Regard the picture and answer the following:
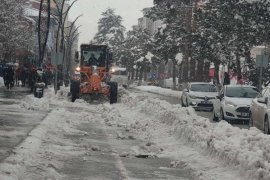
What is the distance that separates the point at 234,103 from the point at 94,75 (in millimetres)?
12573

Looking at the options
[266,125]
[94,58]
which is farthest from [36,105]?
[266,125]

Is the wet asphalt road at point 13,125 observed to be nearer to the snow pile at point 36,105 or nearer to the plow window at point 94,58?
the snow pile at point 36,105

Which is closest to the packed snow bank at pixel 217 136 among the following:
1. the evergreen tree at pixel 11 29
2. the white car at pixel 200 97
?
the white car at pixel 200 97

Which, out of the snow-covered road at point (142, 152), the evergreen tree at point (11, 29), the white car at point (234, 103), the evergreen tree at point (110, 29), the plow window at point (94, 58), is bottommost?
the snow-covered road at point (142, 152)

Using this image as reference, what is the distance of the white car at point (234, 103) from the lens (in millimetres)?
19469

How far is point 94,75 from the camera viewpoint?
3083cm

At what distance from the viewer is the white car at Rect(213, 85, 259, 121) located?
766 inches

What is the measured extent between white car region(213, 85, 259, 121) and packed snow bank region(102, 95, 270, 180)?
188 cm

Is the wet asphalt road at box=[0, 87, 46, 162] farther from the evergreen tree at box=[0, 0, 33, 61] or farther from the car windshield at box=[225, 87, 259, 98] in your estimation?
the evergreen tree at box=[0, 0, 33, 61]

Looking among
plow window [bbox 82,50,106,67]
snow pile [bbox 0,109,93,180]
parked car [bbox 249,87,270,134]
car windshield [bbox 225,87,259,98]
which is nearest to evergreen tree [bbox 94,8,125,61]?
plow window [bbox 82,50,106,67]

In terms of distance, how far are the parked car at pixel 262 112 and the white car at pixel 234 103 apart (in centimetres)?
223

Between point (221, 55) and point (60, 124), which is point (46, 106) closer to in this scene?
point (60, 124)

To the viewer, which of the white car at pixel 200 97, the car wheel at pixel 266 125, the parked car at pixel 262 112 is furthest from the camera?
the white car at pixel 200 97

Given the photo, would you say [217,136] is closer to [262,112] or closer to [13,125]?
[262,112]
